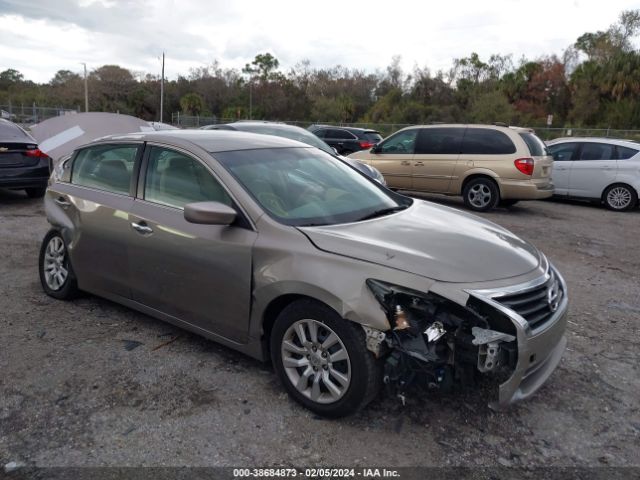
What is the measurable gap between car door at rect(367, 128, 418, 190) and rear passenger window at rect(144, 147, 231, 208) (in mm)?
7832

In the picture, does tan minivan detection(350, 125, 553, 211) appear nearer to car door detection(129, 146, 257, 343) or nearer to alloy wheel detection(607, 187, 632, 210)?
alloy wheel detection(607, 187, 632, 210)

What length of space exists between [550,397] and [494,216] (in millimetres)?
6918

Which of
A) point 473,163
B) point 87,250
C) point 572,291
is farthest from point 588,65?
point 87,250

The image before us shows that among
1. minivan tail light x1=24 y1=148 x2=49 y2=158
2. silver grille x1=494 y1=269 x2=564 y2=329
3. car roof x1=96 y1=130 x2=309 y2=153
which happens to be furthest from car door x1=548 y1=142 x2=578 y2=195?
minivan tail light x1=24 y1=148 x2=49 y2=158

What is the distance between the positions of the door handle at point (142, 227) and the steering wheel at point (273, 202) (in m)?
0.89

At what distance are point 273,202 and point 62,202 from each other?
2.23m

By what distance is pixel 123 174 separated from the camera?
13.7ft

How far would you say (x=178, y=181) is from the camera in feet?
12.5

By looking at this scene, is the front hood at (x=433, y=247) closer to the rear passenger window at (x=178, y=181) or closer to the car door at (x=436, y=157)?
the rear passenger window at (x=178, y=181)

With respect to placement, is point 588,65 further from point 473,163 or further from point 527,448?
point 527,448

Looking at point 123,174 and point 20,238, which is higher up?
point 123,174

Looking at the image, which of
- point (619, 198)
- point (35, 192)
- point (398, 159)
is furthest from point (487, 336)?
point (619, 198)

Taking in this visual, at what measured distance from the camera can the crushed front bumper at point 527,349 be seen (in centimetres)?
274

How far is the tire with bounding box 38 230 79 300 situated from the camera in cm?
464
